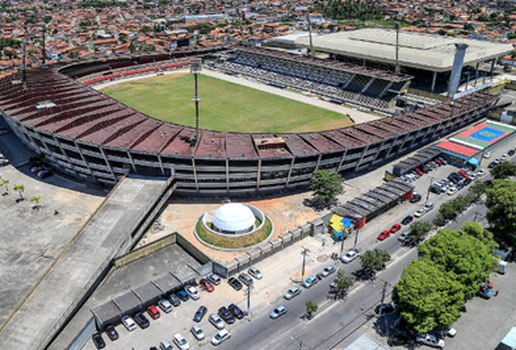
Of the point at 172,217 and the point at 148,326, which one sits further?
the point at 172,217

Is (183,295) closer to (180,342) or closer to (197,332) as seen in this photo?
(197,332)

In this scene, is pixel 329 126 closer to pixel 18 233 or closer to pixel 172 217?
pixel 172 217

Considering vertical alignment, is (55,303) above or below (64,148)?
below

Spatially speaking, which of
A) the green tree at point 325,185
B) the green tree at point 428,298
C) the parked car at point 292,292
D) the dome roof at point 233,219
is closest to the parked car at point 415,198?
the green tree at point 325,185

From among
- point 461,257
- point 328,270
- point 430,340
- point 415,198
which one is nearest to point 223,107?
point 415,198

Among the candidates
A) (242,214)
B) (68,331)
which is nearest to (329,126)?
(242,214)

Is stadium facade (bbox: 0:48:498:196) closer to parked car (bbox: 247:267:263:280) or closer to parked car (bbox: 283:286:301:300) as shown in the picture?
parked car (bbox: 247:267:263:280)

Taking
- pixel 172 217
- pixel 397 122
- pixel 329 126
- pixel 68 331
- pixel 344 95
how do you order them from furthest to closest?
1. pixel 344 95
2. pixel 329 126
3. pixel 397 122
4. pixel 172 217
5. pixel 68 331
